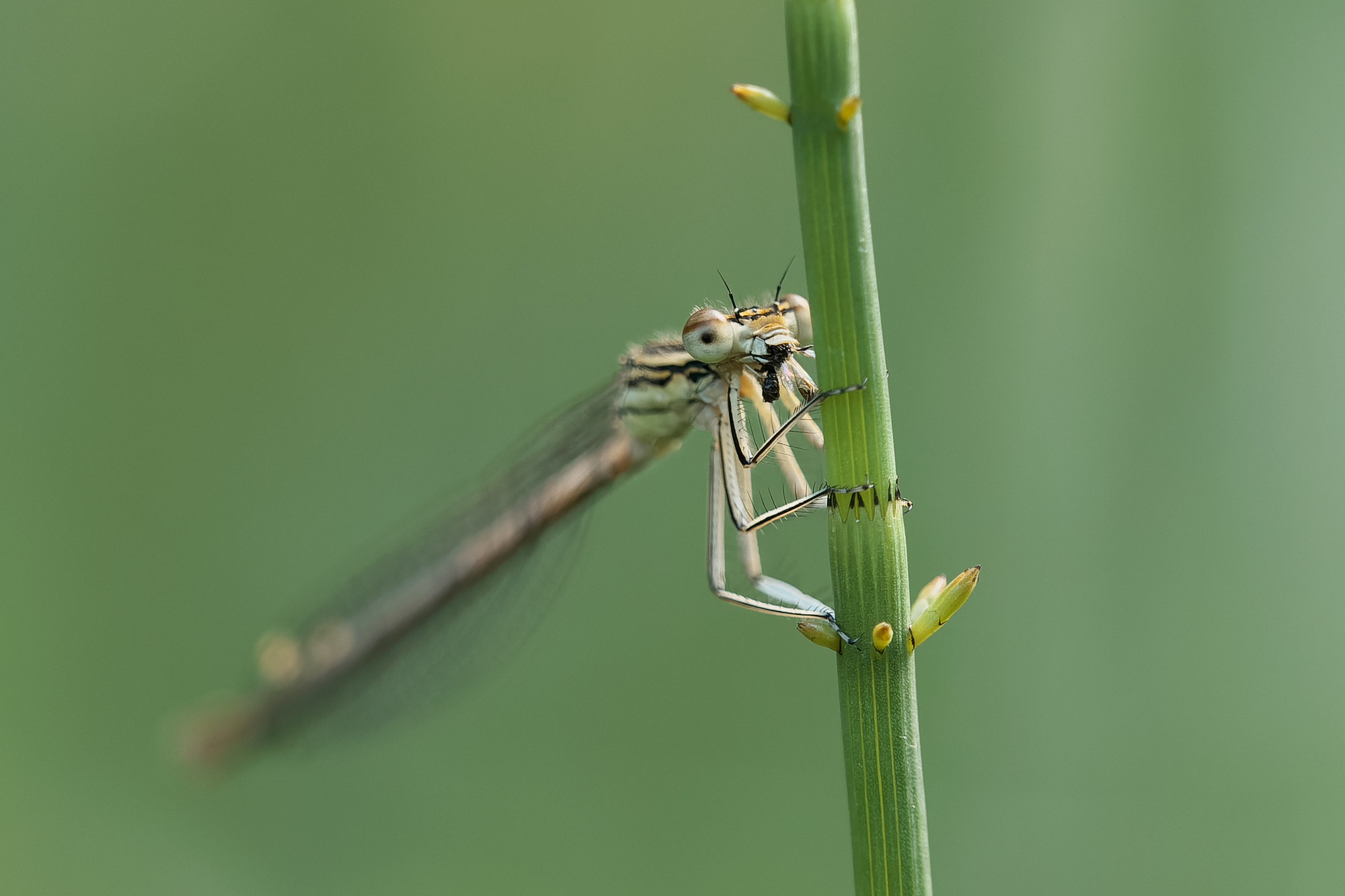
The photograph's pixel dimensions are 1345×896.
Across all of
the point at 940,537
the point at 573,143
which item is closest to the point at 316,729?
the point at 940,537

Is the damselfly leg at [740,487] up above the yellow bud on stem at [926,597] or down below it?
above

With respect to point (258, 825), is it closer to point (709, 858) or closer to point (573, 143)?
point (709, 858)

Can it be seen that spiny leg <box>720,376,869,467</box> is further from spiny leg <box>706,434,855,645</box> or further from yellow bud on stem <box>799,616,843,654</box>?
yellow bud on stem <box>799,616,843,654</box>

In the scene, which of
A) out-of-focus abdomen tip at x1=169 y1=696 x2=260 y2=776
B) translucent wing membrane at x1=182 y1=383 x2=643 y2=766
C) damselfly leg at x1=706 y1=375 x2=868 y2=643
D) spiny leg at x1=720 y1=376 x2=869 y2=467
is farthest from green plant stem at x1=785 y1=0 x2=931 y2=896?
out-of-focus abdomen tip at x1=169 y1=696 x2=260 y2=776

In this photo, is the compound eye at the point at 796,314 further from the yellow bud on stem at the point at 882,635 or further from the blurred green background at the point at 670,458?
the yellow bud on stem at the point at 882,635

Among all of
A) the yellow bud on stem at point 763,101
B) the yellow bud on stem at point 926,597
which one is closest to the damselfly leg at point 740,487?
the yellow bud on stem at point 926,597
